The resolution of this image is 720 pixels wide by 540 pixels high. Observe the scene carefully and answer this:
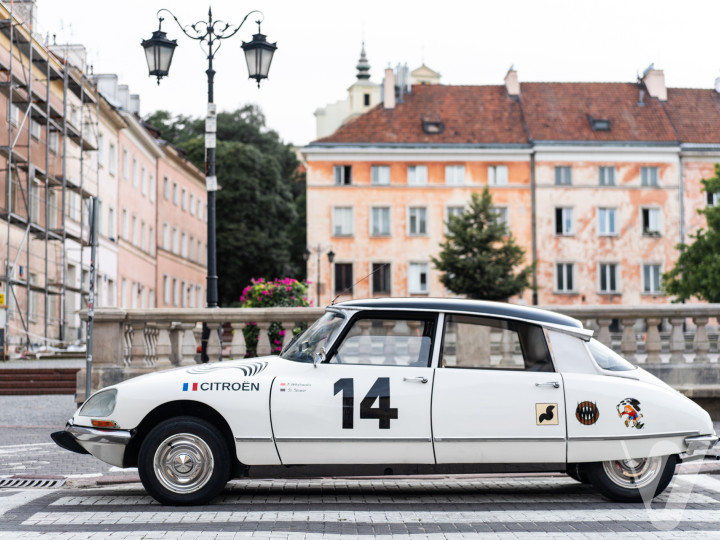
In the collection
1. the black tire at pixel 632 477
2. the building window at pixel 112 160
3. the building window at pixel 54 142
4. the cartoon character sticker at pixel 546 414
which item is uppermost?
the building window at pixel 112 160

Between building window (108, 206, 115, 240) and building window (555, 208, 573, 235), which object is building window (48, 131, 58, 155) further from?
building window (555, 208, 573, 235)

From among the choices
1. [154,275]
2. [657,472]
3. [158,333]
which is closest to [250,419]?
[657,472]

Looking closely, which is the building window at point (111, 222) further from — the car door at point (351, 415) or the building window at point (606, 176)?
the car door at point (351, 415)

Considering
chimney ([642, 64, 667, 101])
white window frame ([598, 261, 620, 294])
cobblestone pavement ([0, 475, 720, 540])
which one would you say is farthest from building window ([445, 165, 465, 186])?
cobblestone pavement ([0, 475, 720, 540])

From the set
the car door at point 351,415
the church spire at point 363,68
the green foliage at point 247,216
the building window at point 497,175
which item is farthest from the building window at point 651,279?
the church spire at point 363,68

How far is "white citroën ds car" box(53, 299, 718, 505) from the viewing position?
26.8 ft

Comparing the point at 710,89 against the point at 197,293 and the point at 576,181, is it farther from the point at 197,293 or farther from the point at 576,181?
the point at 197,293


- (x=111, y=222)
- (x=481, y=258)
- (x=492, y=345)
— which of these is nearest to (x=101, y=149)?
(x=111, y=222)

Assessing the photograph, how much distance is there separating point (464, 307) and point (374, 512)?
172cm

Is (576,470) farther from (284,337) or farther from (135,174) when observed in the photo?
(135,174)

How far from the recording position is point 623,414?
8.34 meters

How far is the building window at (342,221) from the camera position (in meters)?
66.6

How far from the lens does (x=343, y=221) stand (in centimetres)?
6675

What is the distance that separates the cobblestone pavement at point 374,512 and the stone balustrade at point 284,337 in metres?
4.55
